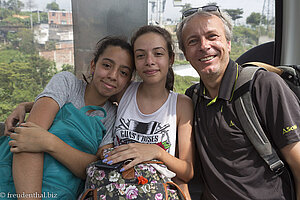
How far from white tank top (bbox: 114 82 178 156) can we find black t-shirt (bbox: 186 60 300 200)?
0.20 meters

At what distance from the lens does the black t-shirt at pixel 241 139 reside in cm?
131

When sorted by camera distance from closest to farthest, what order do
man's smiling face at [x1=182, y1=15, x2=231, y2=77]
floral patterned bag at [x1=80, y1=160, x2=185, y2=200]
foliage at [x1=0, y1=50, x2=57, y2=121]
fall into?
floral patterned bag at [x1=80, y1=160, x2=185, y2=200], man's smiling face at [x1=182, y1=15, x2=231, y2=77], foliage at [x1=0, y1=50, x2=57, y2=121]

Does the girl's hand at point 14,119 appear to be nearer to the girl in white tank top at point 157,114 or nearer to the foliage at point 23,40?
the girl in white tank top at point 157,114

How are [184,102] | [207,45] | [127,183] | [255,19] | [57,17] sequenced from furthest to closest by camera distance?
1. [255,19]
2. [57,17]
3. [184,102]
4. [207,45]
5. [127,183]

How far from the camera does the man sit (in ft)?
4.32

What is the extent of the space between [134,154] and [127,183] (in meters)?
0.17

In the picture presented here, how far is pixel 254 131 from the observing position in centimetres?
135

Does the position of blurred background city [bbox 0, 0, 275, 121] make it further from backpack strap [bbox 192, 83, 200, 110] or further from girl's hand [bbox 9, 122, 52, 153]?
girl's hand [bbox 9, 122, 52, 153]

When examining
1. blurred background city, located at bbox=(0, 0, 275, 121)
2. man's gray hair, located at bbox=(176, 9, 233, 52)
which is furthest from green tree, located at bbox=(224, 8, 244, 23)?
man's gray hair, located at bbox=(176, 9, 233, 52)

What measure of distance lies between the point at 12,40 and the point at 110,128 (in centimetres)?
344

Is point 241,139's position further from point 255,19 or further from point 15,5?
point 255,19

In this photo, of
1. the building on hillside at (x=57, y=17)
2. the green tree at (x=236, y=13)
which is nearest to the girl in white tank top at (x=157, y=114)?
the building on hillside at (x=57, y=17)

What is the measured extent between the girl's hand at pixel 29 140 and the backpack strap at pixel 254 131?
1120 mm

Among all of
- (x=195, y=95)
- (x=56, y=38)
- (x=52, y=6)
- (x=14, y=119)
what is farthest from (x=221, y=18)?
(x=56, y=38)
